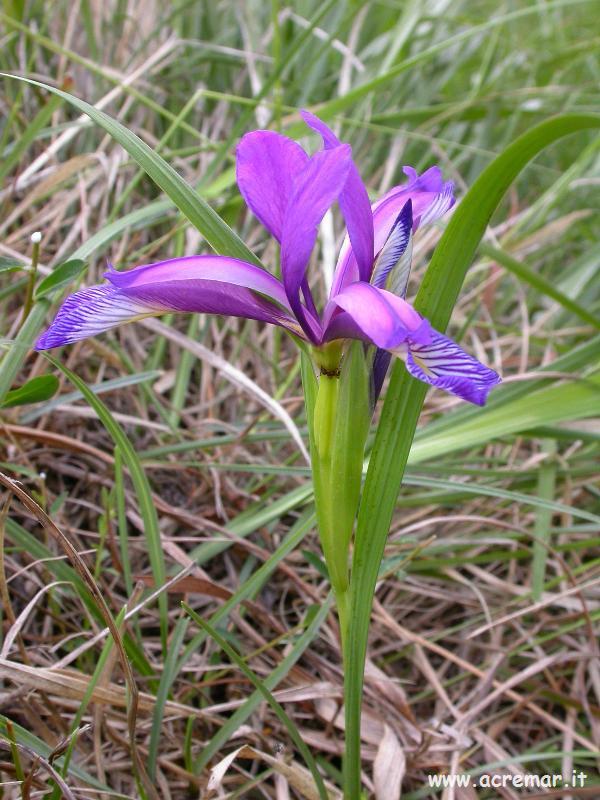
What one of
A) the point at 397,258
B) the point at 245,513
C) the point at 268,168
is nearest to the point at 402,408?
the point at 397,258

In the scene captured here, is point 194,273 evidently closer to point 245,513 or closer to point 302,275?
point 302,275

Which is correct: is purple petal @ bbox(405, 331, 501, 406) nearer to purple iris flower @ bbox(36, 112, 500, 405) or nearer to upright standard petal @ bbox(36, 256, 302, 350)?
purple iris flower @ bbox(36, 112, 500, 405)

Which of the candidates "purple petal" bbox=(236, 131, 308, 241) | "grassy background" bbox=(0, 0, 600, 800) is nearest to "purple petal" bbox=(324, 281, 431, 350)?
"purple petal" bbox=(236, 131, 308, 241)

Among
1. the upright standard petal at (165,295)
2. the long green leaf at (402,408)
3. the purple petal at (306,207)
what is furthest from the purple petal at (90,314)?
the long green leaf at (402,408)

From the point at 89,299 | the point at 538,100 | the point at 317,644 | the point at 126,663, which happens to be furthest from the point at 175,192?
the point at 538,100

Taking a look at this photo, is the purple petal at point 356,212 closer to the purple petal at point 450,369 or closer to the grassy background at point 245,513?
the purple petal at point 450,369

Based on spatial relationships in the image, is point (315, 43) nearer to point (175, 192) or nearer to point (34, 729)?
point (175, 192)
